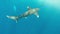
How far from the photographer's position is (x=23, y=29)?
182cm

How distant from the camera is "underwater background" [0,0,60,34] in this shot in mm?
1752

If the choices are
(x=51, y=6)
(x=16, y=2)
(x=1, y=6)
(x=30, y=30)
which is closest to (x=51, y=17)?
(x=51, y=6)

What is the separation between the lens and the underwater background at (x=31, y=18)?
5.75 feet

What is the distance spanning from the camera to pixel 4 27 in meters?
1.80

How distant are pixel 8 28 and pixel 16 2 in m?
0.28

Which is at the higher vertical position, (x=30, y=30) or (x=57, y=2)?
(x=57, y=2)

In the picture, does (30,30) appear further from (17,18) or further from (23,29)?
(17,18)

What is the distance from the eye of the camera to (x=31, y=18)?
1.76 meters

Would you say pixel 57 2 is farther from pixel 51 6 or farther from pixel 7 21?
pixel 7 21

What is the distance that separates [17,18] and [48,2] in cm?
36

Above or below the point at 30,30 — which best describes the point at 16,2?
above

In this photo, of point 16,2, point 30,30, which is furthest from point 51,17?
point 16,2

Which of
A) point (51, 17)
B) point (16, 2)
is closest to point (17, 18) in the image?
point (16, 2)

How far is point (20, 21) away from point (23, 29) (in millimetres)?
102
